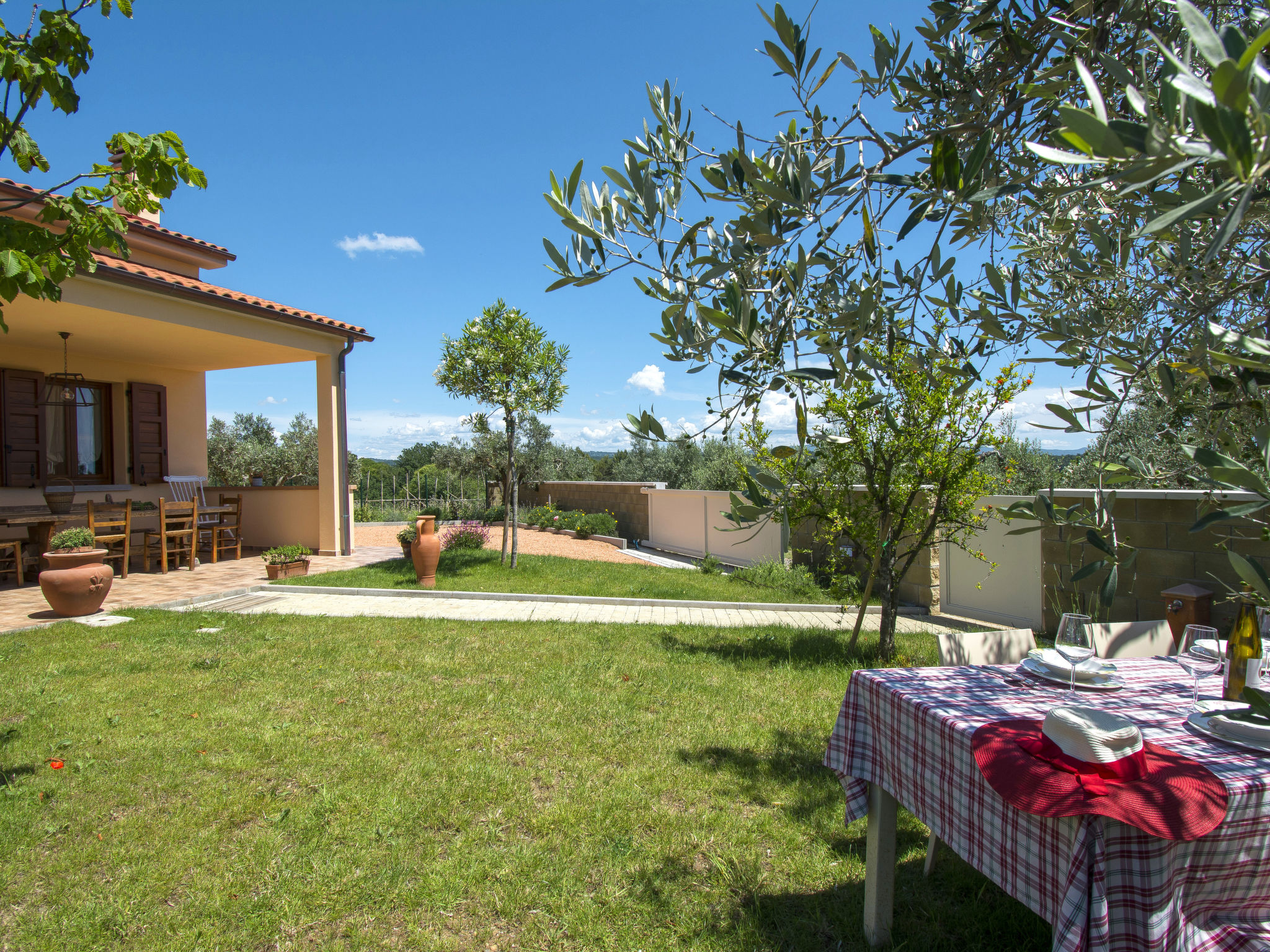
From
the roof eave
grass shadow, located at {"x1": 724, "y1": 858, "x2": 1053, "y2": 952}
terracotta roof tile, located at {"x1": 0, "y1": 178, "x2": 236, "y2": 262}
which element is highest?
terracotta roof tile, located at {"x1": 0, "y1": 178, "x2": 236, "y2": 262}

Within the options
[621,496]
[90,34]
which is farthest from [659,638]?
[621,496]

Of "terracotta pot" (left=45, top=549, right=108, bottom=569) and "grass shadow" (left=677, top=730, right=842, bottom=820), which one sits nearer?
"grass shadow" (left=677, top=730, right=842, bottom=820)

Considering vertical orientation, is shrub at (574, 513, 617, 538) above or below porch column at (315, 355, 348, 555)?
below

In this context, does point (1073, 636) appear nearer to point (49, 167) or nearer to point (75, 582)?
point (49, 167)

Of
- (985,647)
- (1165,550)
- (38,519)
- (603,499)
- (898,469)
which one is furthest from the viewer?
(603,499)

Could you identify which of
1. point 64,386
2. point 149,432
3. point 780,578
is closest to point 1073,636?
point 780,578

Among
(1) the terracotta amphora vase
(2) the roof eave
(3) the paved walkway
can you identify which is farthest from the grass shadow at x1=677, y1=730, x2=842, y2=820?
(2) the roof eave

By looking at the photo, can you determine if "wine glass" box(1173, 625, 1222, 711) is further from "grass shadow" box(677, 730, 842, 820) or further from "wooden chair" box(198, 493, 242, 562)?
"wooden chair" box(198, 493, 242, 562)

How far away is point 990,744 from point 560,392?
8308 millimetres

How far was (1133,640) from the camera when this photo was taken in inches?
127

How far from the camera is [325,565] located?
9.88m

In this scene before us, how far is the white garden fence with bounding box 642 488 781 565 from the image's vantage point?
10570 mm

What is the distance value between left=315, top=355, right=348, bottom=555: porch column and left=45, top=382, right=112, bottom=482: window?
10.5ft

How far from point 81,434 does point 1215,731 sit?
13.4 m
